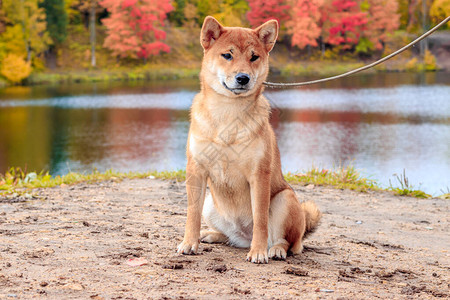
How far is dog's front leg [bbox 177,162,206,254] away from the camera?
4.19 meters

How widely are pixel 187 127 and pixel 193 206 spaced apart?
58.6 feet

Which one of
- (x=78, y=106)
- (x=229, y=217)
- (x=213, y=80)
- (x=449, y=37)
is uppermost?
(x=449, y=37)

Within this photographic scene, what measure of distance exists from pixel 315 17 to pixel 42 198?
1658 inches

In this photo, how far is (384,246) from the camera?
5.31 meters

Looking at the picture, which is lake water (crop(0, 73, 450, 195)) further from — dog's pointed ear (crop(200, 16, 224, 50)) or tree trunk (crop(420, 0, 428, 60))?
tree trunk (crop(420, 0, 428, 60))

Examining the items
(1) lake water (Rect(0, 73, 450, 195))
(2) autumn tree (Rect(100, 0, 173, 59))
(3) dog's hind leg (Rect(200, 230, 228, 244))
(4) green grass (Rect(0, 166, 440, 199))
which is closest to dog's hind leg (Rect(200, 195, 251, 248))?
(3) dog's hind leg (Rect(200, 230, 228, 244))

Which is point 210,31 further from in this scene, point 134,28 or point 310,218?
point 134,28

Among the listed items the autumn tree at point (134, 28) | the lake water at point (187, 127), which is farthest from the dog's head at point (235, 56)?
the autumn tree at point (134, 28)

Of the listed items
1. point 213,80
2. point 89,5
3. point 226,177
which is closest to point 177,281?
point 226,177

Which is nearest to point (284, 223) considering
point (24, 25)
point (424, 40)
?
point (24, 25)

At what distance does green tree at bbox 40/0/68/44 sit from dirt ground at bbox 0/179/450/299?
4018 cm

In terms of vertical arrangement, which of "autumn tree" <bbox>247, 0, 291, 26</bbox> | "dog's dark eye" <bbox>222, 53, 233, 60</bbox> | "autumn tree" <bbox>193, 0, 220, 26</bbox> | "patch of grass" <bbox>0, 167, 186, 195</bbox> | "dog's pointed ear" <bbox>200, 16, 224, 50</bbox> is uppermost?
"autumn tree" <bbox>193, 0, 220, 26</bbox>

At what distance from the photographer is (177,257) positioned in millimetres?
4125

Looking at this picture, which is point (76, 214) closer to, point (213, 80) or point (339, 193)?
point (213, 80)
